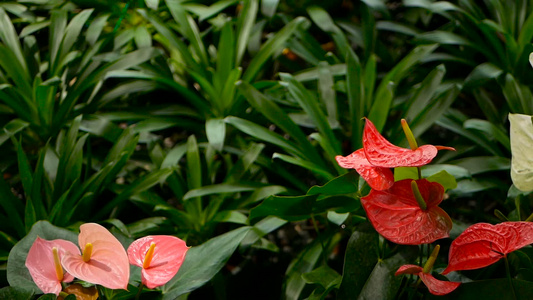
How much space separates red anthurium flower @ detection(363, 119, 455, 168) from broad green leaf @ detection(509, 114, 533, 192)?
10 cm

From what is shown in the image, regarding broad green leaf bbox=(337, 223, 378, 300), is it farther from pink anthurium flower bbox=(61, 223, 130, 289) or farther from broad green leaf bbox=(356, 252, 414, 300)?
pink anthurium flower bbox=(61, 223, 130, 289)

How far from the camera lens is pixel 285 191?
121 centimetres

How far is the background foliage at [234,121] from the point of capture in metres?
1.14

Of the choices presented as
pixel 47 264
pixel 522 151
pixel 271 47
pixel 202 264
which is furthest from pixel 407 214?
pixel 271 47

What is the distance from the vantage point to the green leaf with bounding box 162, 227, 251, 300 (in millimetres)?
802

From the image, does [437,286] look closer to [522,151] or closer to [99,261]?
[522,151]

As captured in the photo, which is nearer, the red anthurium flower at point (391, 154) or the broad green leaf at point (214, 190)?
the red anthurium flower at point (391, 154)

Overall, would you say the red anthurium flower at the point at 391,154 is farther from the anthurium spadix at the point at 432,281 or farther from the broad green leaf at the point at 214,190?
the broad green leaf at the point at 214,190

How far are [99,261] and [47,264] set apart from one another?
0.25ft

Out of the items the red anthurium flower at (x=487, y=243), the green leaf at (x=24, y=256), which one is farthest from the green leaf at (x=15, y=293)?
the red anthurium flower at (x=487, y=243)

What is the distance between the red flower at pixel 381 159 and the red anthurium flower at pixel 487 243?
4.9 inches

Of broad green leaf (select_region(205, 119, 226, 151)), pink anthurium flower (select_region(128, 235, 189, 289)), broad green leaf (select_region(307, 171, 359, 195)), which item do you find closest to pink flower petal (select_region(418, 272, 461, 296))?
broad green leaf (select_region(307, 171, 359, 195))

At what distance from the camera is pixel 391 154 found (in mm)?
748

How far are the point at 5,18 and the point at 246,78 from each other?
0.64m
